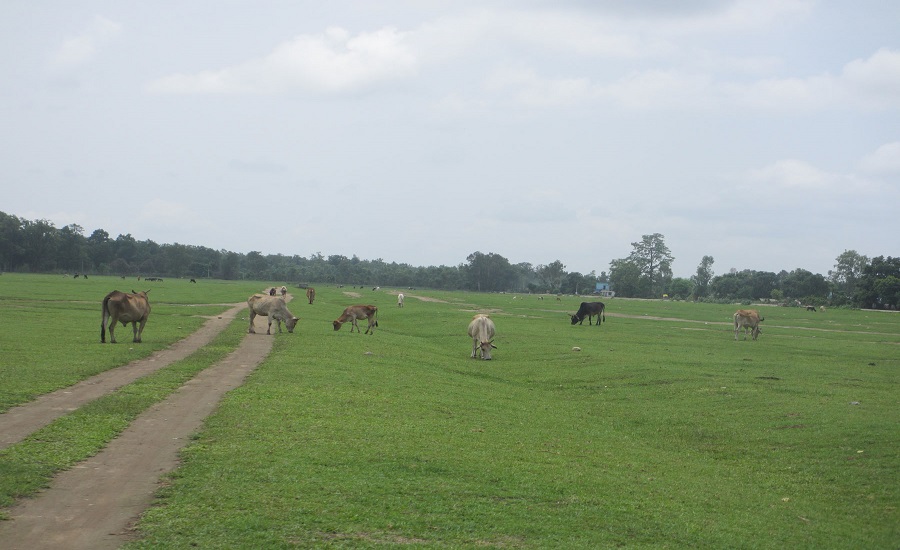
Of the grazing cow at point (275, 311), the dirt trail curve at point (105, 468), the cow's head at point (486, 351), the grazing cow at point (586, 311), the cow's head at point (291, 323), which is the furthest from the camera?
the grazing cow at point (586, 311)

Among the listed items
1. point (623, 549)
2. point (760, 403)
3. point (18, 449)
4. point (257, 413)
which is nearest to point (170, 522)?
point (18, 449)

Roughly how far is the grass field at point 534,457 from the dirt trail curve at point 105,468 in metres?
0.38

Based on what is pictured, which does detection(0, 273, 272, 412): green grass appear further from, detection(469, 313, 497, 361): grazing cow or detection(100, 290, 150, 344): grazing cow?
detection(469, 313, 497, 361): grazing cow

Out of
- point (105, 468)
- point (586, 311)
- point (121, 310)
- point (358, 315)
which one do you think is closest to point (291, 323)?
point (358, 315)

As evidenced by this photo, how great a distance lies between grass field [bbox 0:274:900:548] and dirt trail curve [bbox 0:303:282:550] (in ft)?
1.23

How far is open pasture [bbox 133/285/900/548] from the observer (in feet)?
26.8

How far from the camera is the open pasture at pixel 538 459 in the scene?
8.18 metres

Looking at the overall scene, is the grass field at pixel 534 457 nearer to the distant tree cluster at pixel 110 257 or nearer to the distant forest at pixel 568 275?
the distant forest at pixel 568 275

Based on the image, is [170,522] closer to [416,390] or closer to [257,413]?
[257,413]

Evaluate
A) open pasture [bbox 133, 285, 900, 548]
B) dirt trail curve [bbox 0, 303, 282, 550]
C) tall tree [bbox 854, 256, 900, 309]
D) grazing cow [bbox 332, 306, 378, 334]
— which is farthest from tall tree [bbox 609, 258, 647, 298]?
dirt trail curve [bbox 0, 303, 282, 550]

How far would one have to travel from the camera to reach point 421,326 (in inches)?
1770

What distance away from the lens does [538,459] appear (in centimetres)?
1180

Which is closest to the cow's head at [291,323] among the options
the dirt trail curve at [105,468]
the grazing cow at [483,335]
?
the grazing cow at [483,335]

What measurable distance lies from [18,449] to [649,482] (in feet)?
29.6
